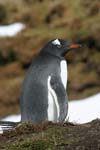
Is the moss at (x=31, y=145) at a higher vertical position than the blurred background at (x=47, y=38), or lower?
lower

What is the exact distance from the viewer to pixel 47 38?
28.2m

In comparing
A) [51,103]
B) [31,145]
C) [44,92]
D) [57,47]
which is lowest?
[31,145]

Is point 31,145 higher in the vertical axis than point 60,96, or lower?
lower

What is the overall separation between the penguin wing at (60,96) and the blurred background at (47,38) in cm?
1257

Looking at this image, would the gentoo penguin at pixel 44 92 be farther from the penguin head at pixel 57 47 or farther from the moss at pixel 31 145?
the moss at pixel 31 145

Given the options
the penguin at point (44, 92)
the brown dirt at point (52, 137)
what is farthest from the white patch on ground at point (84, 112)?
the brown dirt at point (52, 137)

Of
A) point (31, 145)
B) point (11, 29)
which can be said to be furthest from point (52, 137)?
point (11, 29)

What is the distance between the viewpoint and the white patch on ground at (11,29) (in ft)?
101

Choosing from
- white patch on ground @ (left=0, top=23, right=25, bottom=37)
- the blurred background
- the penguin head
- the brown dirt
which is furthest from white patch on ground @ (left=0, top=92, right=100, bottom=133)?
white patch on ground @ (left=0, top=23, right=25, bottom=37)

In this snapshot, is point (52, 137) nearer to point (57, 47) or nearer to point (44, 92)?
point (44, 92)

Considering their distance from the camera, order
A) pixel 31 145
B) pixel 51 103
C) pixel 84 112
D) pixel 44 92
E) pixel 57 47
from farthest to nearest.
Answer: pixel 84 112 < pixel 57 47 < pixel 51 103 < pixel 44 92 < pixel 31 145

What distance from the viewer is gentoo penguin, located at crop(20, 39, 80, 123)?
8.67 metres

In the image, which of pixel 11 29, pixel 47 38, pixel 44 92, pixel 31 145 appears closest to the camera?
pixel 31 145

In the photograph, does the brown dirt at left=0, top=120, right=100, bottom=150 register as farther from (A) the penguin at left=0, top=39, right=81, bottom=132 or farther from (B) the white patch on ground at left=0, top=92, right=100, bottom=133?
(B) the white patch on ground at left=0, top=92, right=100, bottom=133
